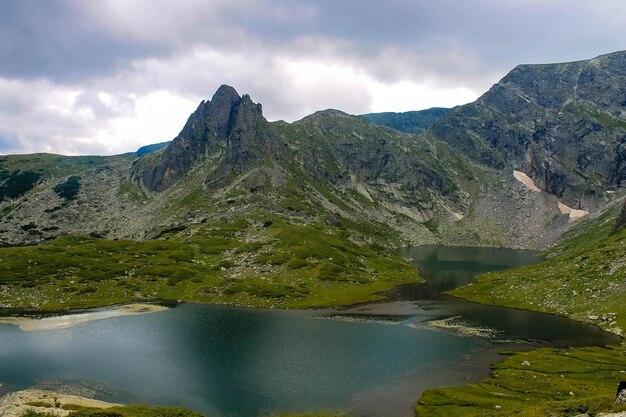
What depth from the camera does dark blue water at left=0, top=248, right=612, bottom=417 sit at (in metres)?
67.4

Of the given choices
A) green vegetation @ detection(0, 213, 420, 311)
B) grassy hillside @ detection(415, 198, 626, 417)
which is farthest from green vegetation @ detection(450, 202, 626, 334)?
green vegetation @ detection(0, 213, 420, 311)

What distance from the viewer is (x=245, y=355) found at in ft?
281

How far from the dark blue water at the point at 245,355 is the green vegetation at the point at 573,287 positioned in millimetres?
7930

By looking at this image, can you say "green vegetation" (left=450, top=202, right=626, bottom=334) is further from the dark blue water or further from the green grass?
the green grass

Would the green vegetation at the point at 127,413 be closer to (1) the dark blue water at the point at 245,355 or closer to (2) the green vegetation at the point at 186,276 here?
(1) the dark blue water at the point at 245,355

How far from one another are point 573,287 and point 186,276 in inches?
4924

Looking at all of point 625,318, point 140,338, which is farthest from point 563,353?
point 140,338

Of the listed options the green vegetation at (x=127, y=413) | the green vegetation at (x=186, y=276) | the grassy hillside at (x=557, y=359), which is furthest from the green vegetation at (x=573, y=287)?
the green vegetation at (x=127, y=413)

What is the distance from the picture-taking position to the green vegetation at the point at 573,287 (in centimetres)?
11525

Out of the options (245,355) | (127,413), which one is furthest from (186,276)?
(127,413)

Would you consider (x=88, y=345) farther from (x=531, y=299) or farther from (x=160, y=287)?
(x=531, y=299)

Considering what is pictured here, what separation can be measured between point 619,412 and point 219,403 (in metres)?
49.4

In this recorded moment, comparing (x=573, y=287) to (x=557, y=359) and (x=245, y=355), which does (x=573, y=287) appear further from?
(x=245, y=355)

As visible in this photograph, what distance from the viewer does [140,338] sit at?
319ft
